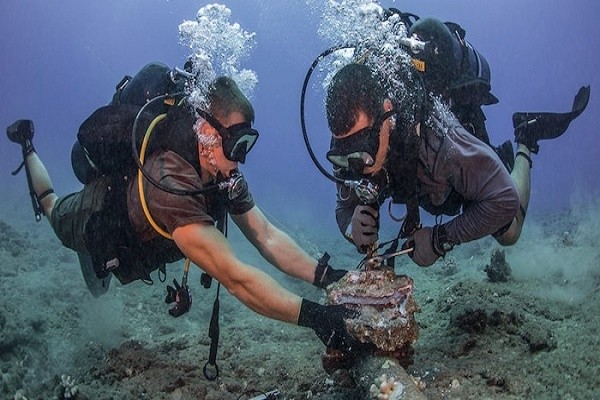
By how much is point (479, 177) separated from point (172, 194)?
8.85ft

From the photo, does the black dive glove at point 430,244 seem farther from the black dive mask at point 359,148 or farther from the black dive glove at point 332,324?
the black dive glove at point 332,324

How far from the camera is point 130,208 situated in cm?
448

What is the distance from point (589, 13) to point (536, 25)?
832 cm

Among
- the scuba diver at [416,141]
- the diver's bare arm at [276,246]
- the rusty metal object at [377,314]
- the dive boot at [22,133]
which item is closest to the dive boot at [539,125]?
the scuba diver at [416,141]

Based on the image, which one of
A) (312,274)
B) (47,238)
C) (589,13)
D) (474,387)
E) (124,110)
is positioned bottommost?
(474,387)

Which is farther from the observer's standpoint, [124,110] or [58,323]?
[58,323]

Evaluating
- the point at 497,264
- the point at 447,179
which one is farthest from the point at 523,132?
the point at 447,179

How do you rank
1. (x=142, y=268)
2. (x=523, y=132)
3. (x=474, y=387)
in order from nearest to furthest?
(x=474, y=387), (x=142, y=268), (x=523, y=132)

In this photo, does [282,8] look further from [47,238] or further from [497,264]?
[497,264]

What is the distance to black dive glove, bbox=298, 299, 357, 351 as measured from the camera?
11.2ft

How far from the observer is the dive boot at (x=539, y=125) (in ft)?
21.0

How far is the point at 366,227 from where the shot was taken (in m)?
4.53

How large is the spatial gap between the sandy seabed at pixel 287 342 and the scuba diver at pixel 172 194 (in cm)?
90

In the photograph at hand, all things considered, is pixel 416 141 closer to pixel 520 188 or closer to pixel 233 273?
pixel 233 273
